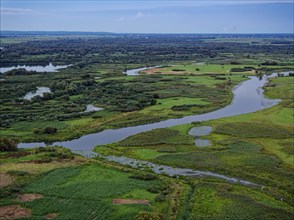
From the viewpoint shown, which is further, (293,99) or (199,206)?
(293,99)

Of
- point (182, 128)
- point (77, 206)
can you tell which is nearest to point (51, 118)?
point (182, 128)

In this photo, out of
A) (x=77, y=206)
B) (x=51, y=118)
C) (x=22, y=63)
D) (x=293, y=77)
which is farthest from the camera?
(x=22, y=63)

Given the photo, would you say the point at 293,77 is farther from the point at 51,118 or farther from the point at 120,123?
the point at 51,118

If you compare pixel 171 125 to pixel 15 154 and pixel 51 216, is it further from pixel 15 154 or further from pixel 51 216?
pixel 51 216

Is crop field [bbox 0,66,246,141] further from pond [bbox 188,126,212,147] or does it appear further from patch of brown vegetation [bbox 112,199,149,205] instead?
patch of brown vegetation [bbox 112,199,149,205]

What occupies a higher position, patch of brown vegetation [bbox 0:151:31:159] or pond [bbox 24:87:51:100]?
patch of brown vegetation [bbox 0:151:31:159]

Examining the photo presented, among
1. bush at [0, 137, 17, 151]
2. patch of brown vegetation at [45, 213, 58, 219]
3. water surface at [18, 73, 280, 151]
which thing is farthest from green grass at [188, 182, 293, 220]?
bush at [0, 137, 17, 151]

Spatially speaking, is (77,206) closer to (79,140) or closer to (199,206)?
(199,206)

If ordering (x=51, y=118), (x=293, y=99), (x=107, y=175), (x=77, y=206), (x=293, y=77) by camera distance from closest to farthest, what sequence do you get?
1. (x=77, y=206)
2. (x=107, y=175)
3. (x=51, y=118)
4. (x=293, y=99)
5. (x=293, y=77)
